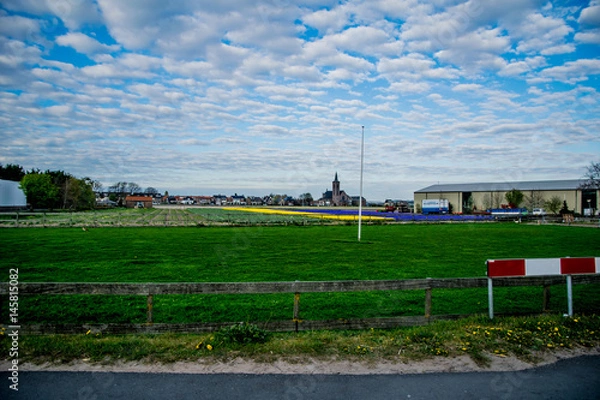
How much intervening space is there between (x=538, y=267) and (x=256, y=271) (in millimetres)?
10577

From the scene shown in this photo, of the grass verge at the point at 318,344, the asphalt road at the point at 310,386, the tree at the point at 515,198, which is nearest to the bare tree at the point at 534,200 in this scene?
the tree at the point at 515,198

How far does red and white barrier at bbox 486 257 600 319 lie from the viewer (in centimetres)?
762

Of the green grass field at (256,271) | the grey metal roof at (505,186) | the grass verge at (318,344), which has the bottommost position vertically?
the green grass field at (256,271)

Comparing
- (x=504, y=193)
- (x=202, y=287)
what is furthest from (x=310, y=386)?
(x=504, y=193)

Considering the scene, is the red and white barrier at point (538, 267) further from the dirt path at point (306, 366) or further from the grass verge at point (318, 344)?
the dirt path at point (306, 366)

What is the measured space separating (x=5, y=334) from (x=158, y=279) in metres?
7.13

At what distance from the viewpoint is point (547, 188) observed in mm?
96812

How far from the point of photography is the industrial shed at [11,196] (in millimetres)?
73912

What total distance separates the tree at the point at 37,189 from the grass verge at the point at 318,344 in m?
88.3

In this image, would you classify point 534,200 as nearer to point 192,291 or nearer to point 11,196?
point 192,291

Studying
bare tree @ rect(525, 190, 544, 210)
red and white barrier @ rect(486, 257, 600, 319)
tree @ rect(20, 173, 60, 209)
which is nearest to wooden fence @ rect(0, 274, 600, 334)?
red and white barrier @ rect(486, 257, 600, 319)

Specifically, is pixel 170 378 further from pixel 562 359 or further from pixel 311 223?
pixel 311 223

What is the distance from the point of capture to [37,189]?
257ft

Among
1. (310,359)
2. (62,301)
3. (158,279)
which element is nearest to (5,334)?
(62,301)
